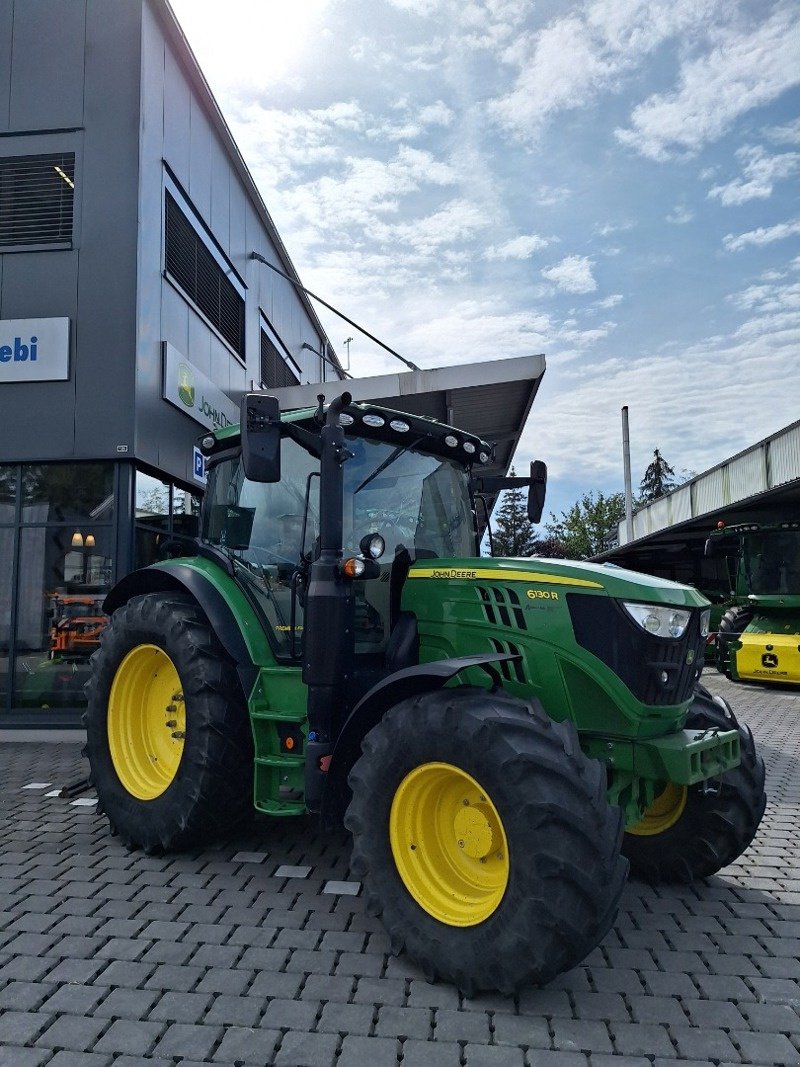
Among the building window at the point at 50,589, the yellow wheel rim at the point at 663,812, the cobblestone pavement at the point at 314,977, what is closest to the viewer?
the cobblestone pavement at the point at 314,977

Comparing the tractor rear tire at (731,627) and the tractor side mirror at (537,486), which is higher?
the tractor side mirror at (537,486)

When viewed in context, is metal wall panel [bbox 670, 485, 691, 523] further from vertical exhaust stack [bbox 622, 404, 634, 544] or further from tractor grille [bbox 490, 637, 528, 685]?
tractor grille [bbox 490, 637, 528, 685]

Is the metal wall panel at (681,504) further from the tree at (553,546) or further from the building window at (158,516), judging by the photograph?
the tree at (553,546)

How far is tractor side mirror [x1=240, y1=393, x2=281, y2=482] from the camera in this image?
3514mm

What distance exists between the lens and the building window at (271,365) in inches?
581

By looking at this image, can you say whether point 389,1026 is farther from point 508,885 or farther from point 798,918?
point 798,918

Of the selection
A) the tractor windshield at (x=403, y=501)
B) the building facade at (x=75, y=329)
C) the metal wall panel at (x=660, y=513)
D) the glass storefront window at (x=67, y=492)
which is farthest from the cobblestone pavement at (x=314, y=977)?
the metal wall panel at (x=660, y=513)

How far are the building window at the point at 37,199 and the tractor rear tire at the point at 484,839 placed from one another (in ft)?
26.1

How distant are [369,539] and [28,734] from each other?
20.7 feet

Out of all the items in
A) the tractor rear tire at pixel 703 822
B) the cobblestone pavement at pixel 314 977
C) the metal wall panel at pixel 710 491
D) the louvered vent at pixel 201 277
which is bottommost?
the cobblestone pavement at pixel 314 977

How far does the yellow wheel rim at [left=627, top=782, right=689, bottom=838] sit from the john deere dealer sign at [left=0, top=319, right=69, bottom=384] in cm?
728

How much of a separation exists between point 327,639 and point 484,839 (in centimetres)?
115

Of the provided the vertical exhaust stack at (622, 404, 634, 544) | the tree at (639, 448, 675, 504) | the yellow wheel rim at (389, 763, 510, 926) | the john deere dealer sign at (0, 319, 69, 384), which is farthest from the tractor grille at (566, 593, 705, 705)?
the tree at (639, 448, 675, 504)

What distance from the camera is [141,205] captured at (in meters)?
8.55
